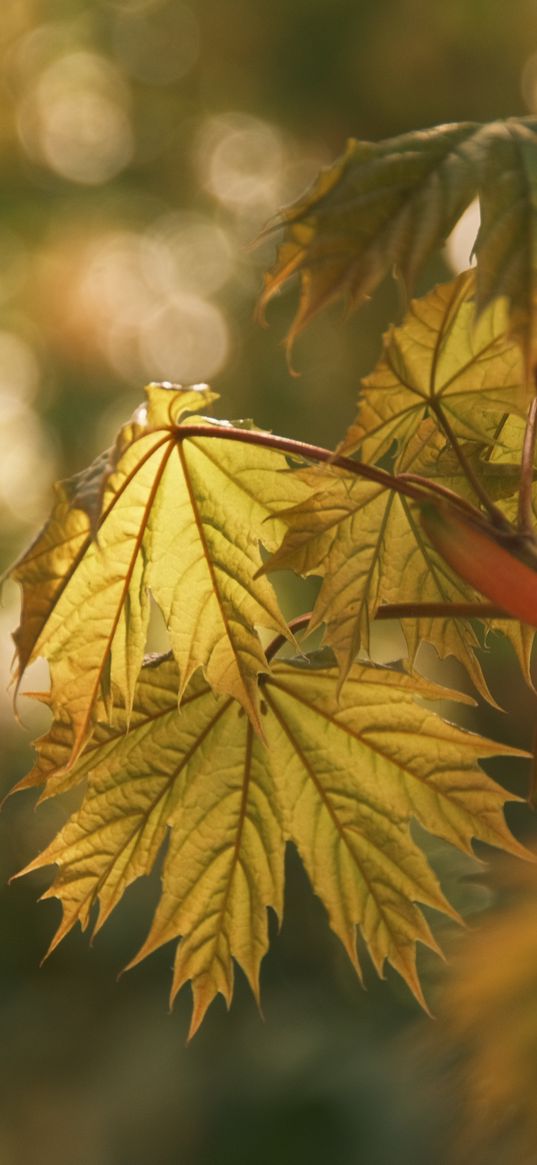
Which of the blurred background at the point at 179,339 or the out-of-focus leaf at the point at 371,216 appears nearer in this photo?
the out-of-focus leaf at the point at 371,216

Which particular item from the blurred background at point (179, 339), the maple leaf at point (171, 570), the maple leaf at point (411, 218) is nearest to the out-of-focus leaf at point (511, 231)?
the maple leaf at point (411, 218)

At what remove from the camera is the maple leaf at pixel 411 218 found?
33cm

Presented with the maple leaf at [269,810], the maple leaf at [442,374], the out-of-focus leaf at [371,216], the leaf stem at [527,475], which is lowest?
the maple leaf at [269,810]

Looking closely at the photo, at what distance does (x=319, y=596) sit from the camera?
0.42 meters

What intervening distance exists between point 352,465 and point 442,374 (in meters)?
0.06

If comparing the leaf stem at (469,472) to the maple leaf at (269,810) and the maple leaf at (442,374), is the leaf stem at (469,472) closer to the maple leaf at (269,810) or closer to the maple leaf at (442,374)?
the maple leaf at (442,374)

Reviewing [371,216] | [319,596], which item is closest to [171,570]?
[319,596]

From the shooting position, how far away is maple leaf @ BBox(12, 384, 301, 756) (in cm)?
43

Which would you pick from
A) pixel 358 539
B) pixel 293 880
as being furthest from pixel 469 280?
pixel 293 880

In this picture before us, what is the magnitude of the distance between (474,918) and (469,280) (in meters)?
0.45

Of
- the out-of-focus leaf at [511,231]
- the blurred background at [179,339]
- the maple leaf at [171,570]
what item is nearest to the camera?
the out-of-focus leaf at [511,231]

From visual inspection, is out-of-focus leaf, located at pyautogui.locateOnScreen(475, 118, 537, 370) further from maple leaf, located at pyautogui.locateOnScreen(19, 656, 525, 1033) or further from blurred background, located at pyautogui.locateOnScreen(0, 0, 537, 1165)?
blurred background, located at pyautogui.locateOnScreen(0, 0, 537, 1165)

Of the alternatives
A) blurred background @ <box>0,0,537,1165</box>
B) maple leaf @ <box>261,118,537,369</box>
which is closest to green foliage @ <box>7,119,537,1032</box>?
maple leaf @ <box>261,118,537,369</box>

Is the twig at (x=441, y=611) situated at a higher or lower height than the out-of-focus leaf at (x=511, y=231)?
lower
